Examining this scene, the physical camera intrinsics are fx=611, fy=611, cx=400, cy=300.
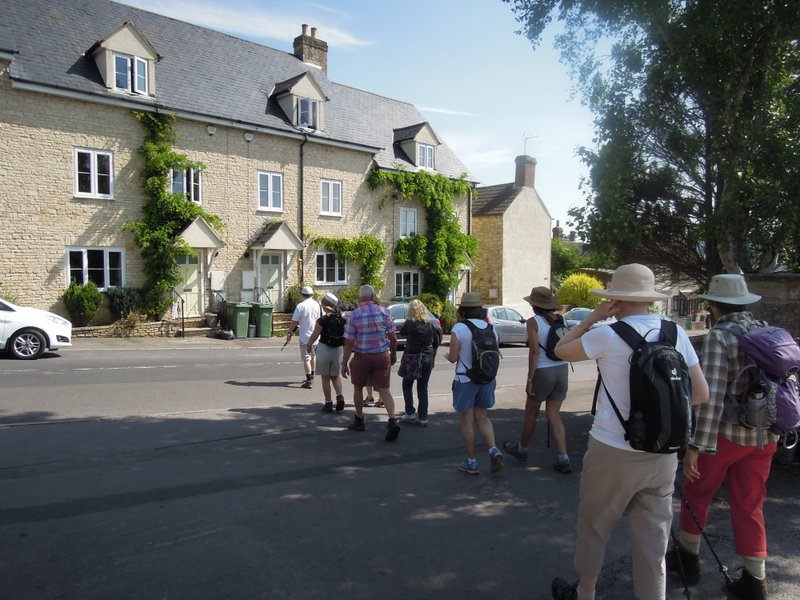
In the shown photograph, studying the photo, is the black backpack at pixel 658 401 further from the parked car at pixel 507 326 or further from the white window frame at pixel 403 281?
the white window frame at pixel 403 281

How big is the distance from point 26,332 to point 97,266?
21.2 ft

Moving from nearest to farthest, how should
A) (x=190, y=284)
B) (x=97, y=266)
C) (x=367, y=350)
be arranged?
(x=367, y=350)
(x=97, y=266)
(x=190, y=284)

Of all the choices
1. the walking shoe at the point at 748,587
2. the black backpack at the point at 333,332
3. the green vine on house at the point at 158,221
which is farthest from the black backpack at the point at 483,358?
the green vine on house at the point at 158,221

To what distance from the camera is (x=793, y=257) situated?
8617 millimetres

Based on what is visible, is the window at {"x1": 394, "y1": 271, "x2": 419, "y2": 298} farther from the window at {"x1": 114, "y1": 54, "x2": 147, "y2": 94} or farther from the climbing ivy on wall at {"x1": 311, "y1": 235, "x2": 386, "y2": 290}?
the window at {"x1": 114, "y1": 54, "x2": 147, "y2": 94}

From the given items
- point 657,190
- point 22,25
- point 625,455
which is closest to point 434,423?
point 657,190

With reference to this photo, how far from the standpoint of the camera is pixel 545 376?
244 inches

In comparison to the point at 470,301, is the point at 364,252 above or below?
above

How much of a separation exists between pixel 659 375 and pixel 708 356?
1030 mm

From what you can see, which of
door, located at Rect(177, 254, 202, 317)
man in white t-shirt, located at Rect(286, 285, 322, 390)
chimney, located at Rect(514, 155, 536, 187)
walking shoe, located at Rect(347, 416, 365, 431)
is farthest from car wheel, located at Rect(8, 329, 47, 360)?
chimney, located at Rect(514, 155, 536, 187)

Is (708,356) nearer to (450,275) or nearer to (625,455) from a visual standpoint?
(625,455)

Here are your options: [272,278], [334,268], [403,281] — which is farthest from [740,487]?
[403,281]

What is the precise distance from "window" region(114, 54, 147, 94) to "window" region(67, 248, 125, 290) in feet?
17.4

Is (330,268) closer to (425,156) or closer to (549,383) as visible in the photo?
(425,156)
